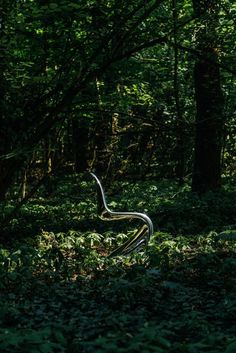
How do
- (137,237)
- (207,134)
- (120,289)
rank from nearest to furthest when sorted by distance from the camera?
(120,289) < (137,237) < (207,134)

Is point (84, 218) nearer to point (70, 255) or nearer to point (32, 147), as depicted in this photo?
point (70, 255)

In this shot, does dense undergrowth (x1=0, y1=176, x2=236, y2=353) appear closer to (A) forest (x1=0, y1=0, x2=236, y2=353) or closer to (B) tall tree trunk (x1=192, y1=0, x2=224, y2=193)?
(A) forest (x1=0, y1=0, x2=236, y2=353)

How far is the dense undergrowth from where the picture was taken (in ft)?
14.1

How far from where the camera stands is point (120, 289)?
6.16 metres

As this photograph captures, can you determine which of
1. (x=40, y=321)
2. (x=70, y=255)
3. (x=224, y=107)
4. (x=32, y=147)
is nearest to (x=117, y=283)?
(x=40, y=321)

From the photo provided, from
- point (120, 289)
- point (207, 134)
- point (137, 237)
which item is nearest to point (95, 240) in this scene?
point (137, 237)

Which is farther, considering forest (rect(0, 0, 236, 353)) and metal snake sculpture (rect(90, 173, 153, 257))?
metal snake sculpture (rect(90, 173, 153, 257))

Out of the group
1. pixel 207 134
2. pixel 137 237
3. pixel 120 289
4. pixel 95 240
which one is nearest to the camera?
pixel 120 289

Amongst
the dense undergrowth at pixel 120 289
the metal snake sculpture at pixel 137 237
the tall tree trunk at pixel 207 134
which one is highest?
the tall tree trunk at pixel 207 134

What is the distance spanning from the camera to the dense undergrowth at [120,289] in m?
4.31

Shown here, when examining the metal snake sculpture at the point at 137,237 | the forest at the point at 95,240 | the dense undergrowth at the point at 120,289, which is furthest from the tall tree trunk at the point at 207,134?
the metal snake sculpture at the point at 137,237

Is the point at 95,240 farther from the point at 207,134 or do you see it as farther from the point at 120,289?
the point at 207,134

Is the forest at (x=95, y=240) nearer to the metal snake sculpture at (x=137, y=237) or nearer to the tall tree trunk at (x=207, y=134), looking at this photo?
the metal snake sculpture at (x=137, y=237)

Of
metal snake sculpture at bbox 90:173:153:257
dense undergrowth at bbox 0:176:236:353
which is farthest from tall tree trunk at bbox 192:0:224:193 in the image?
metal snake sculpture at bbox 90:173:153:257
